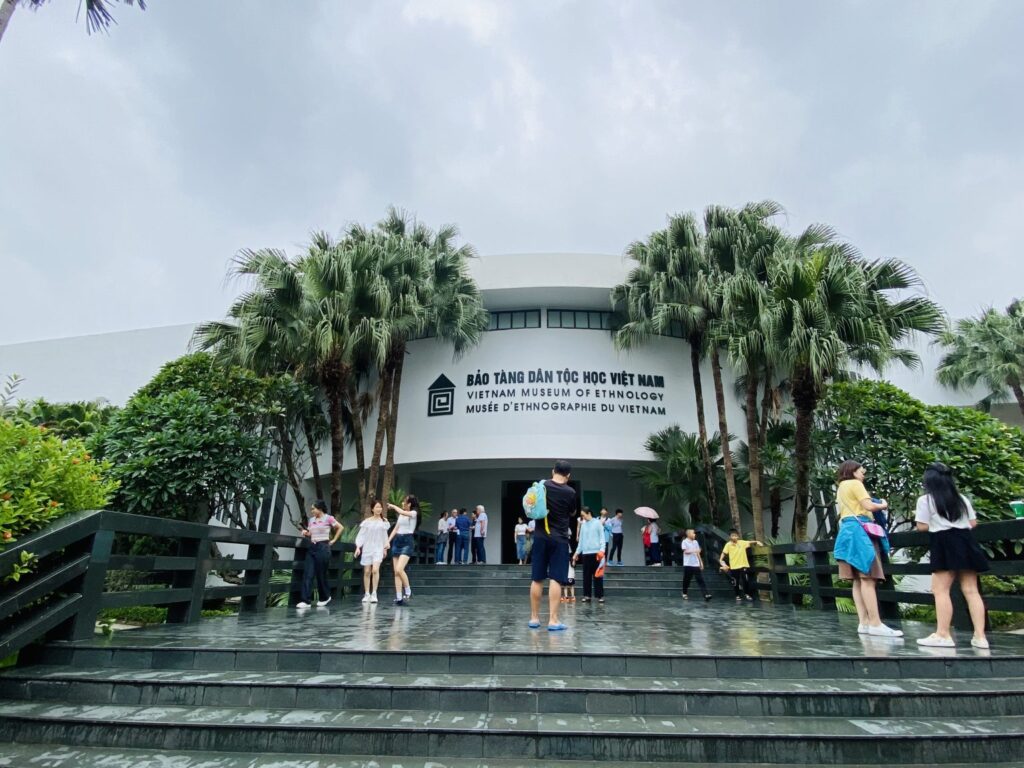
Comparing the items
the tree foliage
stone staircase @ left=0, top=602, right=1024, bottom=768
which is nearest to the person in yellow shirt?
the tree foliage

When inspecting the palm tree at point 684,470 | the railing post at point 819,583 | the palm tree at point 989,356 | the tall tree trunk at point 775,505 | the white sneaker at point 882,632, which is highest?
the palm tree at point 989,356

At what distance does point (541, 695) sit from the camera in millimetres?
3551

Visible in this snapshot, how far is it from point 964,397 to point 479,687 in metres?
22.2

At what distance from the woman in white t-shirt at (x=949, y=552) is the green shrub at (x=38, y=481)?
266 inches

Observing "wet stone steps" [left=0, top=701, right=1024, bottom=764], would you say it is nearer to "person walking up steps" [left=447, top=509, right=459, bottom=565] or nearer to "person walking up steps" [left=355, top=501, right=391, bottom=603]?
"person walking up steps" [left=355, top=501, right=391, bottom=603]

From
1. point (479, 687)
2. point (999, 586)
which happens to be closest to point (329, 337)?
point (479, 687)

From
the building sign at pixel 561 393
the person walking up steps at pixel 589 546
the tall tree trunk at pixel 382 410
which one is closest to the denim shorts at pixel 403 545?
the person walking up steps at pixel 589 546

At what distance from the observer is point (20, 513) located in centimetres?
423

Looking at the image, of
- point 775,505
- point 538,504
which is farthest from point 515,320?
point 538,504

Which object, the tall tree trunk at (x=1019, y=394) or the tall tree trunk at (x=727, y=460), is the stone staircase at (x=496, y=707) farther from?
the tall tree trunk at (x=1019, y=394)

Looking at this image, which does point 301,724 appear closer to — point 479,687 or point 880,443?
point 479,687

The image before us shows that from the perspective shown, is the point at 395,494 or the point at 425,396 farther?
the point at 425,396

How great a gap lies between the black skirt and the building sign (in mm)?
12179

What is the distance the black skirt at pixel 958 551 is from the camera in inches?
185
